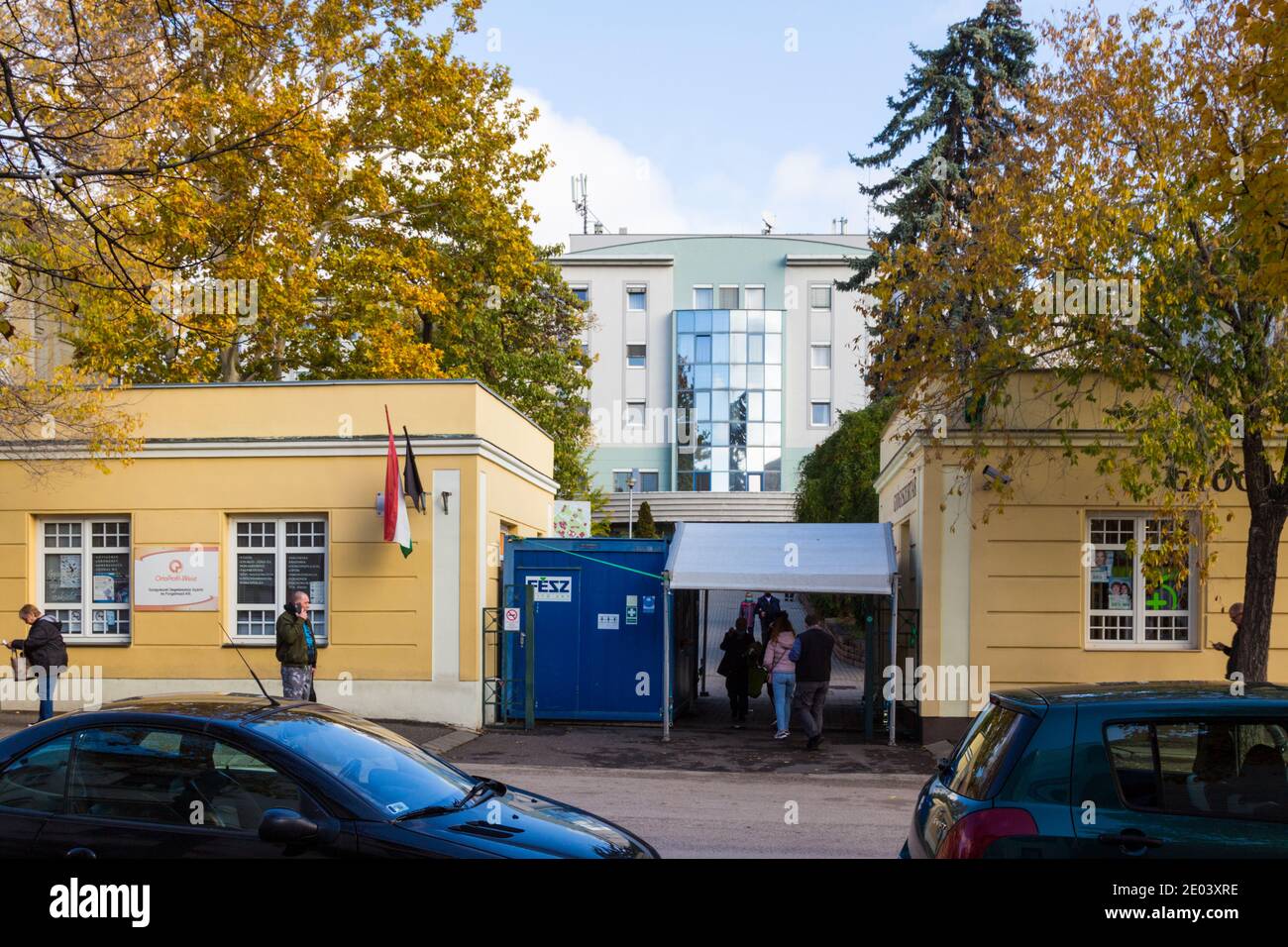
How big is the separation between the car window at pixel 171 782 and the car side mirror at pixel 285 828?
18 cm

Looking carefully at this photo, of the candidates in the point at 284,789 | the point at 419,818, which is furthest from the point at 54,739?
the point at 419,818

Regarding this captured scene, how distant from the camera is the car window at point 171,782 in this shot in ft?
17.8

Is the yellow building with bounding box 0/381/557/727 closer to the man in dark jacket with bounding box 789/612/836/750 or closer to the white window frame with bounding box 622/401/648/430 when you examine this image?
the man in dark jacket with bounding box 789/612/836/750

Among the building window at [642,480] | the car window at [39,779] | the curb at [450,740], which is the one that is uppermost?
the building window at [642,480]

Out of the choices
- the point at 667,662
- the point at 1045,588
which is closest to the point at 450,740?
the point at 667,662

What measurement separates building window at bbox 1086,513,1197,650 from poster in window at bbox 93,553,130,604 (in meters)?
14.1

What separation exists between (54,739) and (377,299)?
20.0m

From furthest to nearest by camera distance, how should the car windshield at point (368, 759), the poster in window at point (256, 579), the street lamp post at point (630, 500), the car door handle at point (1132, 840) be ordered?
the street lamp post at point (630, 500) → the poster in window at point (256, 579) → the car windshield at point (368, 759) → the car door handle at point (1132, 840)

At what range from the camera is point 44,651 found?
1451 centimetres

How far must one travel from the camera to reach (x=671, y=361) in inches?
2408

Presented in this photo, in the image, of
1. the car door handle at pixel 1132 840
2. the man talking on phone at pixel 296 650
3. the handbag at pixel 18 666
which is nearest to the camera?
the car door handle at pixel 1132 840

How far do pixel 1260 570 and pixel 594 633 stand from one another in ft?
29.5

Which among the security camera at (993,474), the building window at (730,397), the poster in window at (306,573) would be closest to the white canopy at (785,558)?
the security camera at (993,474)

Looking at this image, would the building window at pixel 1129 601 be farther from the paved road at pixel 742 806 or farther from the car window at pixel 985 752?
the car window at pixel 985 752
